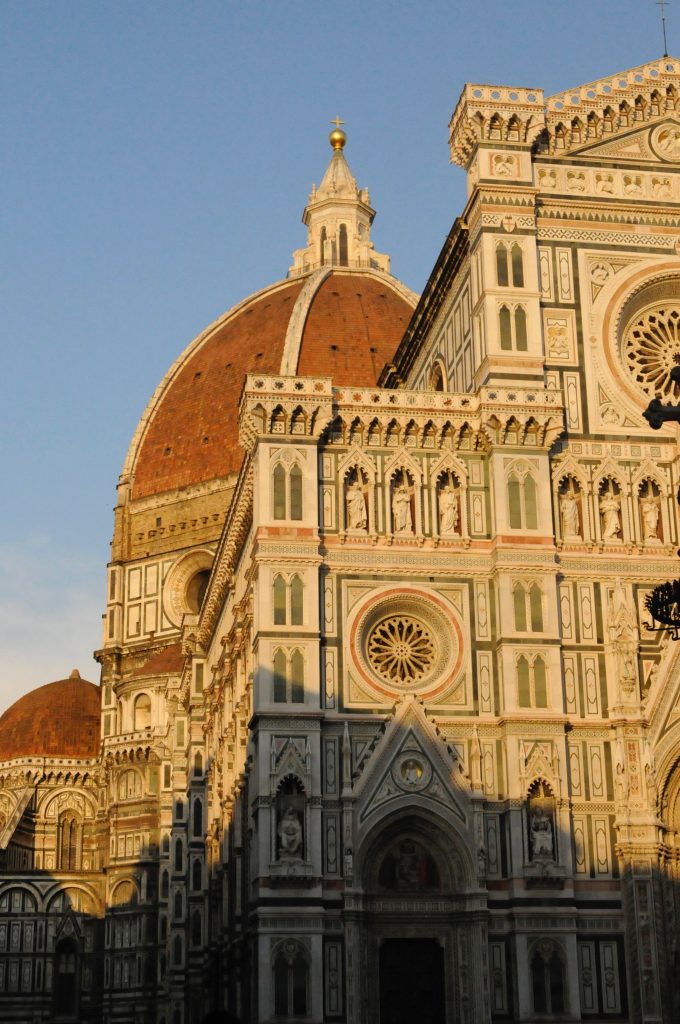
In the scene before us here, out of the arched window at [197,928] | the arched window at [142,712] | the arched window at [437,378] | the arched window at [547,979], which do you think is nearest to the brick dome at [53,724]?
the arched window at [142,712]

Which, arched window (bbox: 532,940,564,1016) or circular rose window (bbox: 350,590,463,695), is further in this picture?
circular rose window (bbox: 350,590,463,695)

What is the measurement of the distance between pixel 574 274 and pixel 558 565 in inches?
279

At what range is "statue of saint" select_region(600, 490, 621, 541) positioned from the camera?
110ft

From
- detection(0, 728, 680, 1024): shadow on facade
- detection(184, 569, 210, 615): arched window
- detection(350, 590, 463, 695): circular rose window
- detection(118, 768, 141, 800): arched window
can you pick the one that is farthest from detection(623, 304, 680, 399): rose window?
detection(184, 569, 210, 615): arched window

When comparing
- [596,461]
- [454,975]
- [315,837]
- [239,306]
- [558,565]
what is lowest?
[454,975]

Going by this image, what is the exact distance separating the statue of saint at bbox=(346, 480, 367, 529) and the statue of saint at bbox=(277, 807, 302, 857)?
6.24m

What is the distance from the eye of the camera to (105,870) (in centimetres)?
5928

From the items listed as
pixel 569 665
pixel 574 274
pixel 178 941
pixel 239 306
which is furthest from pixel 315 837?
pixel 239 306

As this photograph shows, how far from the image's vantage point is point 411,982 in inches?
1206

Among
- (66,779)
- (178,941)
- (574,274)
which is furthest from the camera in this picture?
(66,779)

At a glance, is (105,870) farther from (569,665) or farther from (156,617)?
(569,665)

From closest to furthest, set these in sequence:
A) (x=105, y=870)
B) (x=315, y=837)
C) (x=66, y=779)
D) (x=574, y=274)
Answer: (x=315, y=837), (x=574, y=274), (x=105, y=870), (x=66, y=779)

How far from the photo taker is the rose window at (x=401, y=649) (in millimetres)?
32156

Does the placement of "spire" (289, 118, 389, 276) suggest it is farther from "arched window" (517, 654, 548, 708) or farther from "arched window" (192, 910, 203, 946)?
"arched window" (517, 654, 548, 708)
